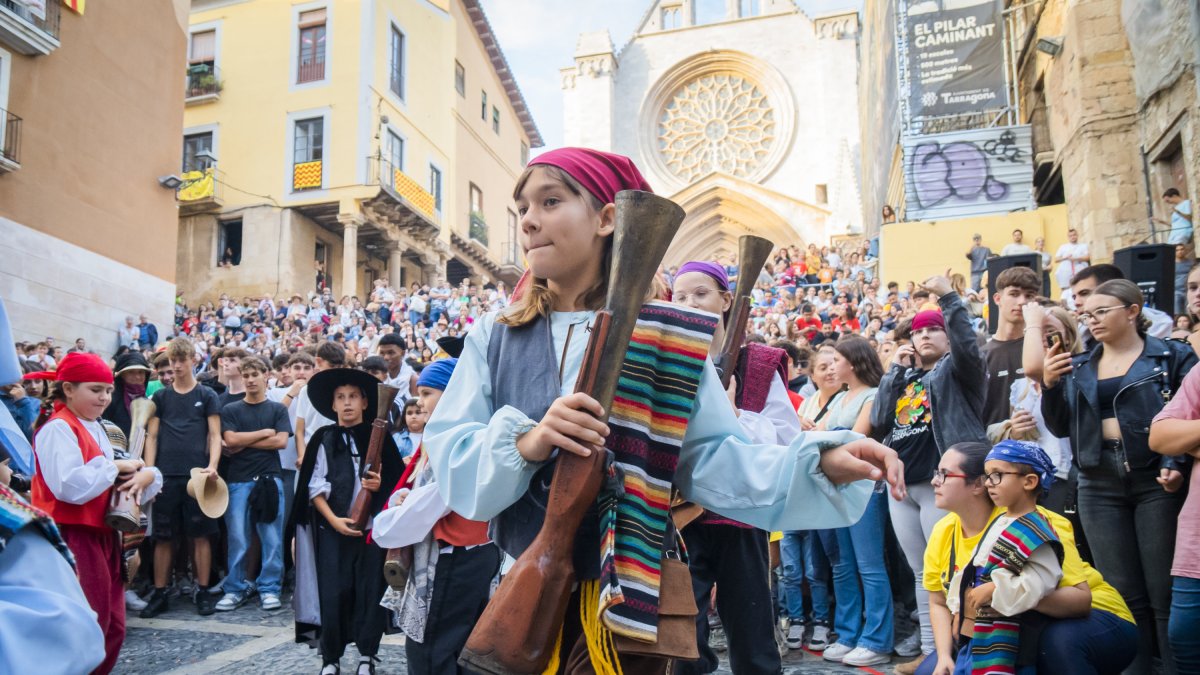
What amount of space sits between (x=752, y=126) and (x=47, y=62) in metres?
28.9

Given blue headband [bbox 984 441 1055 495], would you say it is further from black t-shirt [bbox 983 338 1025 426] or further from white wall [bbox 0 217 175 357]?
white wall [bbox 0 217 175 357]

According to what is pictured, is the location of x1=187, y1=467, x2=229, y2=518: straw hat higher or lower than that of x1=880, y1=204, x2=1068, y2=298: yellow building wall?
lower

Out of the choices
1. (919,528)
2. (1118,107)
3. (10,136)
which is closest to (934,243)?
(1118,107)

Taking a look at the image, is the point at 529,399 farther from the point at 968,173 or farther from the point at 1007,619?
the point at 968,173

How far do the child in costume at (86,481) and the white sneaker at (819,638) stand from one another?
3822mm

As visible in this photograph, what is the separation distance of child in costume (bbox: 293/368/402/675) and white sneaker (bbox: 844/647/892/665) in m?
2.61

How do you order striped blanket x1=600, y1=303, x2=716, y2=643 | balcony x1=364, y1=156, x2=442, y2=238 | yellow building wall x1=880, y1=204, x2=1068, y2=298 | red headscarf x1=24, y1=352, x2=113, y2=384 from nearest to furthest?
striped blanket x1=600, y1=303, x2=716, y2=643 → red headscarf x1=24, y1=352, x2=113, y2=384 → yellow building wall x1=880, y1=204, x2=1068, y2=298 → balcony x1=364, y1=156, x2=442, y2=238

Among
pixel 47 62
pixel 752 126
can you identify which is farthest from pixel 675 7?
pixel 47 62

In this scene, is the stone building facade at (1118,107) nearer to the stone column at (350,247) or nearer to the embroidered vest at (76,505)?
the embroidered vest at (76,505)

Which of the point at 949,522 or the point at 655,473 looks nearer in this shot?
the point at 655,473

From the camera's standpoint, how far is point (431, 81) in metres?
33.1

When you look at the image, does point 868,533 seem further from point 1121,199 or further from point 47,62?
point 47,62

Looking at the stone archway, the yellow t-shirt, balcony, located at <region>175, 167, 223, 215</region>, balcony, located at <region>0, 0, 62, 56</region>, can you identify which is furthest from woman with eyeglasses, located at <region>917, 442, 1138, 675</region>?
the stone archway

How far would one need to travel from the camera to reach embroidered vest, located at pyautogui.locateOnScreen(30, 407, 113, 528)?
4.41 m
